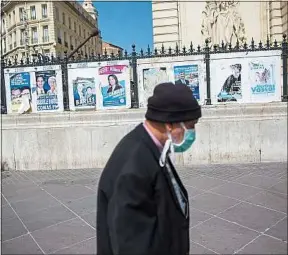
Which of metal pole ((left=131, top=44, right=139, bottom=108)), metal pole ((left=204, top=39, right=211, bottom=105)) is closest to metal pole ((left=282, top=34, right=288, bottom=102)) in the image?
metal pole ((left=204, top=39, right=211, bottom=105))

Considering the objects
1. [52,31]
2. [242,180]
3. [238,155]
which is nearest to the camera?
[242,180]

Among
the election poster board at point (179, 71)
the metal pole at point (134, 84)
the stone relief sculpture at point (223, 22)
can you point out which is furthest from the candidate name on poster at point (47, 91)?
the stone relief sculpture at point (223, 22)

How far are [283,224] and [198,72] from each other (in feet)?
14.1

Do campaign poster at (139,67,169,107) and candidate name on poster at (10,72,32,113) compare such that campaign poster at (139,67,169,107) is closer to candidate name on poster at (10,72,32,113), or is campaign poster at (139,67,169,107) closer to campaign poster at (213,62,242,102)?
campaign poster at (213,62,242,102)

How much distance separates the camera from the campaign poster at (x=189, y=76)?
26.2ft

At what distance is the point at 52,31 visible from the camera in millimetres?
63219

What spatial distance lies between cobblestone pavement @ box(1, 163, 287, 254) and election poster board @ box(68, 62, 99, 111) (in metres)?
1.59

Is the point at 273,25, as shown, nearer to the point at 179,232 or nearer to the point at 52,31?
the point at 179,232

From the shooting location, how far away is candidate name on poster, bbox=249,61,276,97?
→ 7.84 m

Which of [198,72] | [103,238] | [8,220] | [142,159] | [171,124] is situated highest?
[198,72]

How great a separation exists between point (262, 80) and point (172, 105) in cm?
668

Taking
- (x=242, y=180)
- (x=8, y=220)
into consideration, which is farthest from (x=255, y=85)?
(x=8, y=220)

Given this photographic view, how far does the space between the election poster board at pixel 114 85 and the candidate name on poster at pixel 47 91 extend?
107 cm

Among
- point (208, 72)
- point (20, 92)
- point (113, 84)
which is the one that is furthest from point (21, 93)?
point (208, 72)
